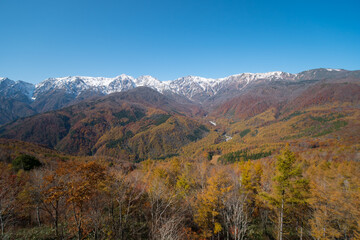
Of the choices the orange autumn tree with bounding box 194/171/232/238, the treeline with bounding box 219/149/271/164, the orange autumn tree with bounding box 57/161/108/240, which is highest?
→ the orange autumn tree with bounding box 57/161/108/240

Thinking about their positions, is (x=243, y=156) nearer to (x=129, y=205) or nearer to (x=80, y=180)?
(x=129, y=205)

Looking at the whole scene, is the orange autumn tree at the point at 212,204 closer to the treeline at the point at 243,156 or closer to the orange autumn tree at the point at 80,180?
the orange autumn tree at the point at 80,180

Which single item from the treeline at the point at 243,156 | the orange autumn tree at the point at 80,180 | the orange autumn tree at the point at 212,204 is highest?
the orange autumn tree at the point at 80,180

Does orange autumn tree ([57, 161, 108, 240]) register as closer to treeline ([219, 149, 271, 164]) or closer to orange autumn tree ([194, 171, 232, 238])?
orange autumn tree ([194, 171, 232, 238])

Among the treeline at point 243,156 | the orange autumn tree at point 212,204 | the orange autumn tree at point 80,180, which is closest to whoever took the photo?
the orange autumn tree at point 80,180

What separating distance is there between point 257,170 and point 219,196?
1403 cm

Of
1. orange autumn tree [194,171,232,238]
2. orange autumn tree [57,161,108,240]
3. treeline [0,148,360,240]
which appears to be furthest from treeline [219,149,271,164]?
orange autumn tree [57,161,108,240]

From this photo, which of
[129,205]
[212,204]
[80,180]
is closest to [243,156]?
[212,204]

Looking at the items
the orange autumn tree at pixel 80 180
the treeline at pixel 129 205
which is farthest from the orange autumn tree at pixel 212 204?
the orange autumn tree at pixel 80 180

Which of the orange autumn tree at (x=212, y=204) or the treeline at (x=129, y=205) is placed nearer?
the treeline at (x=129, y=205)

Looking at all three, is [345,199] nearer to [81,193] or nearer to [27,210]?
[81,193]

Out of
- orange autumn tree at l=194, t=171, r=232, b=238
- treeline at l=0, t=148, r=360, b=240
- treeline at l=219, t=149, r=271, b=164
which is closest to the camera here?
treeline at l=0, t=148, r=360, b=240

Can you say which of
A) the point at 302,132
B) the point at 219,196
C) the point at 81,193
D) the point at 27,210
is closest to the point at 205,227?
the point at 219,196

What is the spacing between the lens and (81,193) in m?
11.9
